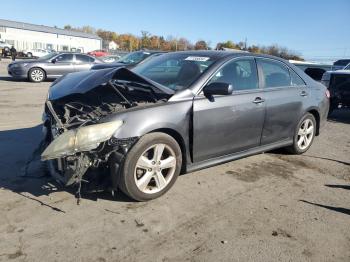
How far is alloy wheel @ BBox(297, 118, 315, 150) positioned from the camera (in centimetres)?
632

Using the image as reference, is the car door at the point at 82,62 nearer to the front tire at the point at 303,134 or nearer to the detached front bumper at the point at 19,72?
the detached front bumper at the point at 19,72

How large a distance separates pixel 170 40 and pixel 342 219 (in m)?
106

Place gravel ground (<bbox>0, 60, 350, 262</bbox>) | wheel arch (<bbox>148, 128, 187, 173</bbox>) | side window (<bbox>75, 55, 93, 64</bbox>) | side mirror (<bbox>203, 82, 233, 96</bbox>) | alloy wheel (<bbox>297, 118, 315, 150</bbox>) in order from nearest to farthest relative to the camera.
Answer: gravel ground (<bbox>0, 60, 350, 262</bbox>) < wheel arch (<bbox>148, 128, 187, 173</bbox>) < side mirror (<bbox>203, 82, 233, 96</bbox>) < alloy wheel (<bbox>297, 118, 315, 150</bbox>) < side window (<bbox>75, 55, 93, 64</bbox>)

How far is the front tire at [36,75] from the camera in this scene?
53.9ft

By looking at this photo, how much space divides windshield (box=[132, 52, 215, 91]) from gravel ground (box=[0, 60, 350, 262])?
4.07 ft

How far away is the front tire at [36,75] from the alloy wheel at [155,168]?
44.9 ft

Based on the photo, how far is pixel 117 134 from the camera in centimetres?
384

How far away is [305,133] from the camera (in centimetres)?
642

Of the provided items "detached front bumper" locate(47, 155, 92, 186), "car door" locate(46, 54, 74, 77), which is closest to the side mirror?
"detached front bumper" locate(47, 155, 92, 186)

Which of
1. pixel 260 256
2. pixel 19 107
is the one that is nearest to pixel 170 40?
pixel 19 107

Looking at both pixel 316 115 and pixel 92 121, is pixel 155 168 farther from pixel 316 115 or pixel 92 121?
pixel 316 115

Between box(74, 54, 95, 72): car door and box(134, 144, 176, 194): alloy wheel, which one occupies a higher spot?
box(74, 54, 95, 72): car door

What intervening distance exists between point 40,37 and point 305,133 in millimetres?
79794

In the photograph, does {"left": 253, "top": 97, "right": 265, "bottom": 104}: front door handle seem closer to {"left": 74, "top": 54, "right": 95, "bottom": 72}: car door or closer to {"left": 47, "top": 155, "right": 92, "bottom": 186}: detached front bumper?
{"left": 47, "top": 155, "right": 92, "bottom": 186}: detached front bumper
